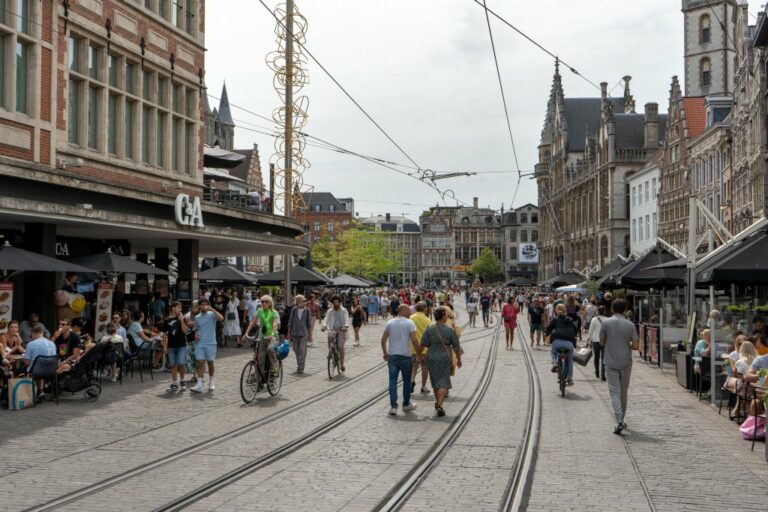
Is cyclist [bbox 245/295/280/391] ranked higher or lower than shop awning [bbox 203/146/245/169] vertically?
lower

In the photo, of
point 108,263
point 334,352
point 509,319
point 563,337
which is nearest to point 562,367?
point 563,337

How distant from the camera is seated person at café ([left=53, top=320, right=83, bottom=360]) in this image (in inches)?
612

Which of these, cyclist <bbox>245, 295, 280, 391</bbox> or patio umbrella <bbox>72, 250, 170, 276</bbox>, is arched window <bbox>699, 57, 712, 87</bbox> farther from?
cyclist <bbox>245, 295, 280, 391</bbox>

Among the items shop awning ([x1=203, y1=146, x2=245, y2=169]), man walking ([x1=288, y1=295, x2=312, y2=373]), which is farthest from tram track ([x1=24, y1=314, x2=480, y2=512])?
shop awning ([x1=203, y1=146, x2=245, y2=169])

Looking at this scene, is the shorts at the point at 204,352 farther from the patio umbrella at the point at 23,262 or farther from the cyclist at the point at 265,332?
the patio umbrella at the point at 23,262

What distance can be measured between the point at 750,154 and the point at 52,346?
31.0 meters

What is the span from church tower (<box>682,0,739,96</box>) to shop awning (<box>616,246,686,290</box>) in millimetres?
61199

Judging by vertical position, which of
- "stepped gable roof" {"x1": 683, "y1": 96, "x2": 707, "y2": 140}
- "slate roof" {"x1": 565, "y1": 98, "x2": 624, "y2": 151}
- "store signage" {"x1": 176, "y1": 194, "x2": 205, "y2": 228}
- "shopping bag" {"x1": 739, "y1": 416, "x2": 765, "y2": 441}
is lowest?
"shopping bag" {"x1": 739, "y1": 416, "x2": 765, "y2": 441}

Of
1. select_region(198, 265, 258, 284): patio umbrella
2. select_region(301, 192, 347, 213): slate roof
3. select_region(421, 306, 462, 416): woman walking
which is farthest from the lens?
select_region(301, 192, 347, 213): slate roof

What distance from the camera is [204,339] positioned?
1566 cm

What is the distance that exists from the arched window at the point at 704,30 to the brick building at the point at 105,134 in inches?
2611

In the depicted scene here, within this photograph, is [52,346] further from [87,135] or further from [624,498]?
[624,498]

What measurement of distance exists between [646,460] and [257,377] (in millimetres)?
7000

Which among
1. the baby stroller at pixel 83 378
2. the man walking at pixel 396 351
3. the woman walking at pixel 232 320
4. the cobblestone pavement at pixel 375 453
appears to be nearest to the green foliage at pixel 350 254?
the woman walking at pixel 232 320
